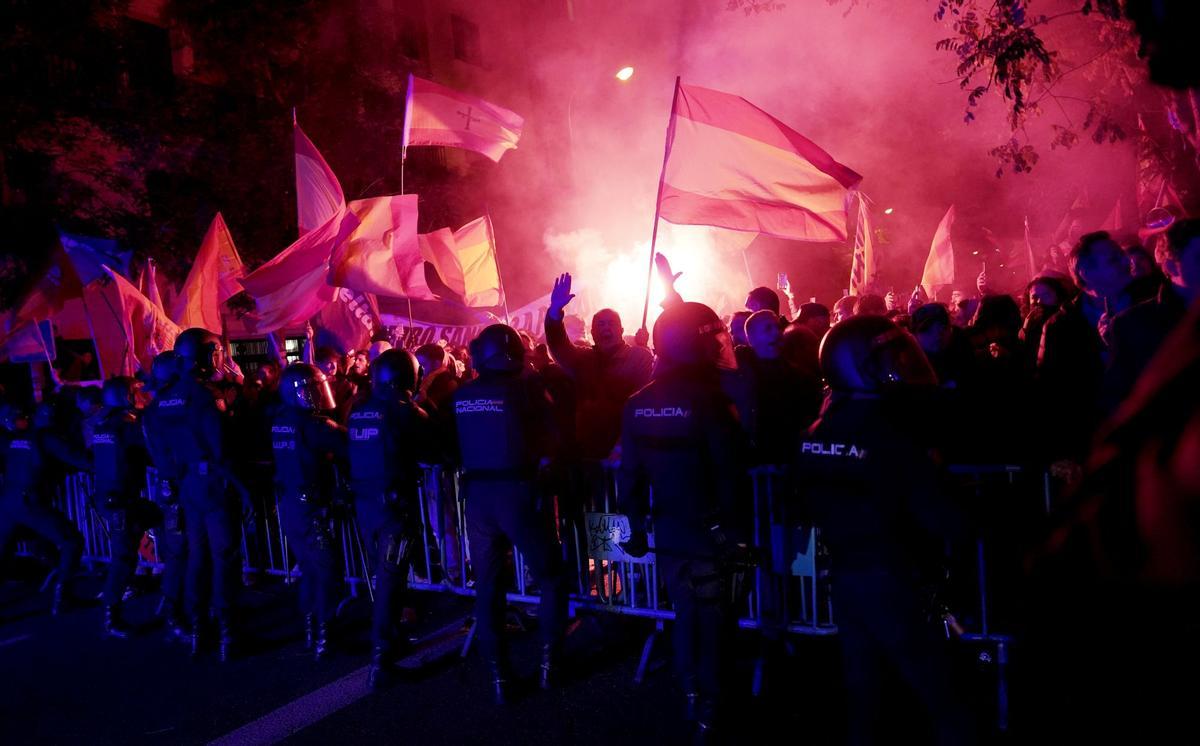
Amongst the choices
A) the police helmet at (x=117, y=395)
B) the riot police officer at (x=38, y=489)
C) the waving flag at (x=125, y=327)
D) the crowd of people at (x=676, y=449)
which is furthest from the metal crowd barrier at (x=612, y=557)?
the waving flag at (x=125, y=327)

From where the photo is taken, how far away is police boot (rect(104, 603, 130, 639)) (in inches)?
246

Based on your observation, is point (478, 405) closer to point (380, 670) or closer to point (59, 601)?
point (380, 670)

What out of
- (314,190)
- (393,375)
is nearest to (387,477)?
(393,375)

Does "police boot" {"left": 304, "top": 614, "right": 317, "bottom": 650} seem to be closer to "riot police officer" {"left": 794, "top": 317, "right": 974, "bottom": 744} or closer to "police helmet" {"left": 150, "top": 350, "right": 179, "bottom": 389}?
"police helmet" {"left": 150, "top": 350, "right": 179, "bottom": 389}

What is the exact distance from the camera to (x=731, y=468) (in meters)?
3.65

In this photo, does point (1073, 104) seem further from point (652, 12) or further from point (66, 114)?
point (66, 114)

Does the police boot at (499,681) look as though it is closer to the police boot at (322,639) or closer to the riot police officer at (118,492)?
the police boot at (322,639)

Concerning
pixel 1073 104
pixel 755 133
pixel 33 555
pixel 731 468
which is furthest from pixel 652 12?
pixel 731 468

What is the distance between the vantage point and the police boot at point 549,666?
15.3ft

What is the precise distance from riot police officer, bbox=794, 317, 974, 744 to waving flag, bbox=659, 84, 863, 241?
4011mm

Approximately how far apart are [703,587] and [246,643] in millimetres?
4089

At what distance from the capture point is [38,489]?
7.02 m

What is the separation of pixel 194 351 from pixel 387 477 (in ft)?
6.24

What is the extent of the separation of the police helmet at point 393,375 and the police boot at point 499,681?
72.4 inches
